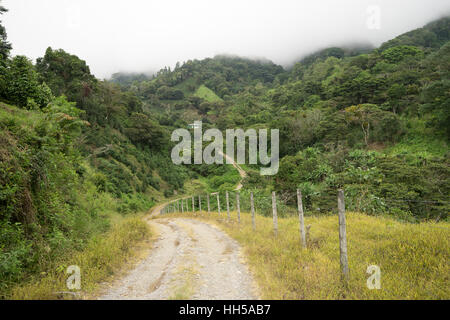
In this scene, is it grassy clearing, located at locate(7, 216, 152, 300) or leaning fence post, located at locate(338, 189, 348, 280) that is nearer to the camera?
grassy clearing, located at locate(7, 216, 152, 300)

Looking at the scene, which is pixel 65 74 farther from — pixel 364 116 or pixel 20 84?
pixel 364 116

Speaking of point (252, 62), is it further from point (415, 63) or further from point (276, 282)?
point (276, 282)

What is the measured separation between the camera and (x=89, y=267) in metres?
5.50

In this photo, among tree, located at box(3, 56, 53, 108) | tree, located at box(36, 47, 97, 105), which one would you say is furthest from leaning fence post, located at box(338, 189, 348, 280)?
tree, located at box(36, 47, 97, 105)

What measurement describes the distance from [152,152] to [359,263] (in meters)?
44.1

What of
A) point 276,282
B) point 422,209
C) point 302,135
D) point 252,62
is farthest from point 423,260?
point 252,62

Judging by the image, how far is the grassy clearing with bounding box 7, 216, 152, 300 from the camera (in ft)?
13.6

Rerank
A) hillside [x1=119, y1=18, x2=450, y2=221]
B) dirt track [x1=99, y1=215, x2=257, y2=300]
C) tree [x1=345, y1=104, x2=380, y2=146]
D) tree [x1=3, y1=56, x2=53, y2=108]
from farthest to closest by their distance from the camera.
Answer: tree [x1=345, y1=104, x2=380, y2=146] → hillside [x1=119, y1=18, x2=450, y2=221] → tree [x1=3, y1=56, x2=53, y2=108] → dirt track [x1=99, y1=215, x2=257, y2=300]

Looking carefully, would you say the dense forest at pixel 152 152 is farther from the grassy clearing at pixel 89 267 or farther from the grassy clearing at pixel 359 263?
the grassy clearing at pixel 359 263

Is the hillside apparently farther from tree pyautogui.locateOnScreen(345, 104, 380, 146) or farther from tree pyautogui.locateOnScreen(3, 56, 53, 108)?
tree pyautogui.locateOnScreen(3, 56, 53, 108)

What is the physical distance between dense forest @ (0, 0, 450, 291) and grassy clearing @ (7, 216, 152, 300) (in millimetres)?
366

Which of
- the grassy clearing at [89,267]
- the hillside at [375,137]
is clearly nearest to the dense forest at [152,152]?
the hillside at [375,137]

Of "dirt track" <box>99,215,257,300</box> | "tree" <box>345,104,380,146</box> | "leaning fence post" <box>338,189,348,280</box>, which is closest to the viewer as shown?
"dirt track" <box>99,215,257,300</box>
